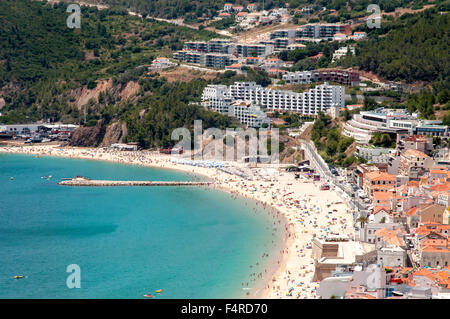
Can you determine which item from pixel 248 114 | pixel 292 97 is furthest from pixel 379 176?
pixel 292 97

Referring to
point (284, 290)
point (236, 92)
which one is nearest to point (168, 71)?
point (236, 92)

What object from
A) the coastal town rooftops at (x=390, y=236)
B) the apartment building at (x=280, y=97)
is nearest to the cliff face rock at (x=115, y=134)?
the apartment building at (x=280, y=97)

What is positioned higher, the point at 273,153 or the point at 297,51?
the point at 297,51

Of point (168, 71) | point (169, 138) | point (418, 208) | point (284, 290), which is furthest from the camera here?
point (168, 71)

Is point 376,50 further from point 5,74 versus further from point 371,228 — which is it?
point 5,74

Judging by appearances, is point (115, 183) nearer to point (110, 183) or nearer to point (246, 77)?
point (110, 183)

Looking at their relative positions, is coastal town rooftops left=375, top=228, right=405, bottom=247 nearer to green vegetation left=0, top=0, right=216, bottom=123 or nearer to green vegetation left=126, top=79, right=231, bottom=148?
green vegetation left=126, top=79, right=231, bottom=148

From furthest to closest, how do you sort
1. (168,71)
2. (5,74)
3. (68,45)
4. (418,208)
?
(68,45) → (5,74) → (168,71) → (418,208)
